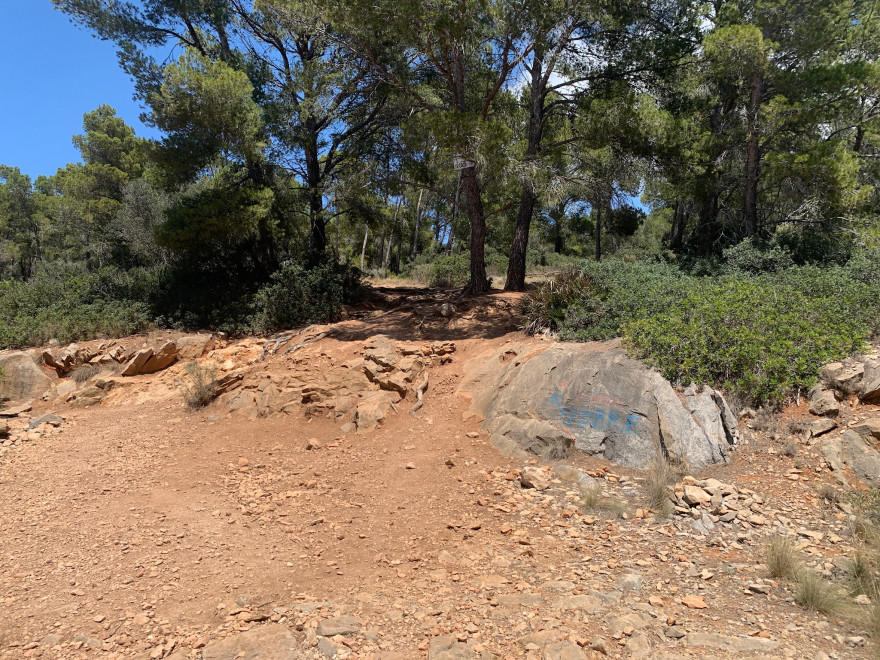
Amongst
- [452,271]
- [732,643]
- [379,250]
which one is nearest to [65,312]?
[452,271]

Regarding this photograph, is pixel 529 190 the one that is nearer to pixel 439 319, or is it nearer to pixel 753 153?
pixel 439 319

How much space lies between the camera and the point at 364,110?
1188 cm

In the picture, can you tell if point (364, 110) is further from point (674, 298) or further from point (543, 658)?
point (543, 658)

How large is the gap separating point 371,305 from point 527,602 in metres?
9.26

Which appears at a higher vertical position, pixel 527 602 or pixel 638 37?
pixel 638 37

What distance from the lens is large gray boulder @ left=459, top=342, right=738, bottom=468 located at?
17.3 feet

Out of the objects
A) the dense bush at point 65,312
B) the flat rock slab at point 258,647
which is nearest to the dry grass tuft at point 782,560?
the flat rock slab at point 258,647

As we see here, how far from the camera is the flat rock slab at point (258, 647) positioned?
3.20 meters

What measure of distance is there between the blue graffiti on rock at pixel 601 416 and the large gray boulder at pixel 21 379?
30.5 feet

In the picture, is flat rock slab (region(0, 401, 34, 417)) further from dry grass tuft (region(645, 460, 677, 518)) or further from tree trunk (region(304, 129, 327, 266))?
dry grass tuft (region(645, 460, 677, 518))

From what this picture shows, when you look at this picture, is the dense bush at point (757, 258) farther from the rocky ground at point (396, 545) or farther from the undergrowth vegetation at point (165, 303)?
the undergrowth vegetation at point (165, 303)

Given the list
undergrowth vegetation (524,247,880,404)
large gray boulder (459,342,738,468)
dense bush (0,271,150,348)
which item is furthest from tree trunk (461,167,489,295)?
dense bush (0,271,150,348)

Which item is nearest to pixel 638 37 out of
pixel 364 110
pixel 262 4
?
pixel 364 110

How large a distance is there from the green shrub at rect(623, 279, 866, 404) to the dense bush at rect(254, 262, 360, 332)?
21.8 feet
